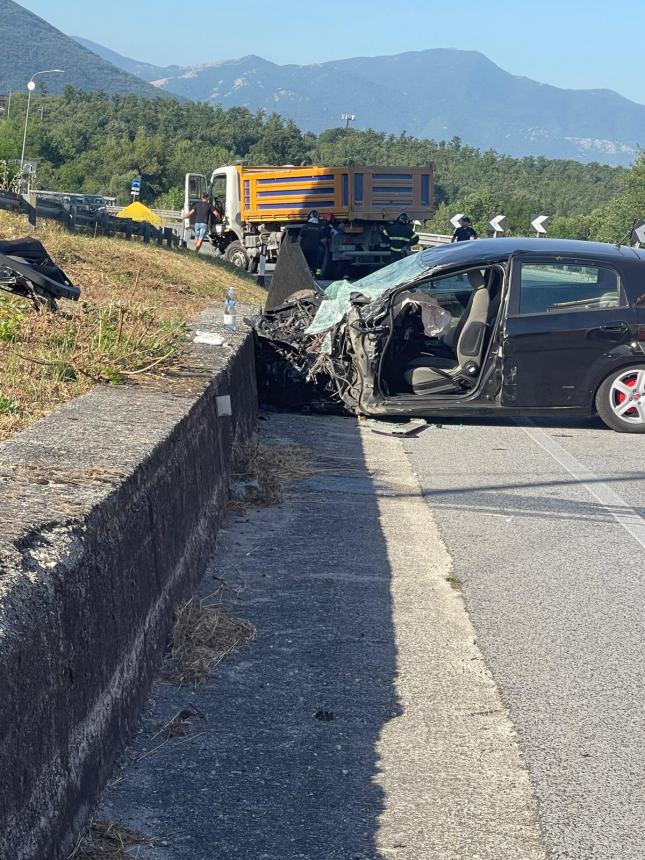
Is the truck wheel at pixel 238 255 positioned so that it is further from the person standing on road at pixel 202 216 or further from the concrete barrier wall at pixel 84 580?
the concrete barrier wall at pixel 84 580

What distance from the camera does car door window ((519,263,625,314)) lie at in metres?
10.9

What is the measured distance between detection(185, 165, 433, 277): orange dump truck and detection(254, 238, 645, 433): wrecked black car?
62.0 feet

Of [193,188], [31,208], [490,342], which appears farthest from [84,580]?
[193,188]

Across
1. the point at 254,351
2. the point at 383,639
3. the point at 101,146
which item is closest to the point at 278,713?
the point at 383,639

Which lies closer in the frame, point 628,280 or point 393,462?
point 393,462

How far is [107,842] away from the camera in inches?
137

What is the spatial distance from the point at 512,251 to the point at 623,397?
65.1 inches

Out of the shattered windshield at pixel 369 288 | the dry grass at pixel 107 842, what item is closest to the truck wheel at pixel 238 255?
the shattered windshield at pixel 369 288

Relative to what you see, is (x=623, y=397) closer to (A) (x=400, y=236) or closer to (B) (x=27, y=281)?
(B) (x=27, y=281)

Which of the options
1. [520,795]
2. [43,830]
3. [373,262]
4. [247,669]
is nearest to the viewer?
[43,830]

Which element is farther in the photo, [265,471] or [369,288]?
[369,288]

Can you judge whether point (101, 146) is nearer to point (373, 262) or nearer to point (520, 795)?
point (373, 262)

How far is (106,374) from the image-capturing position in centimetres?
714

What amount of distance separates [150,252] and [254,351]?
1117 cm
